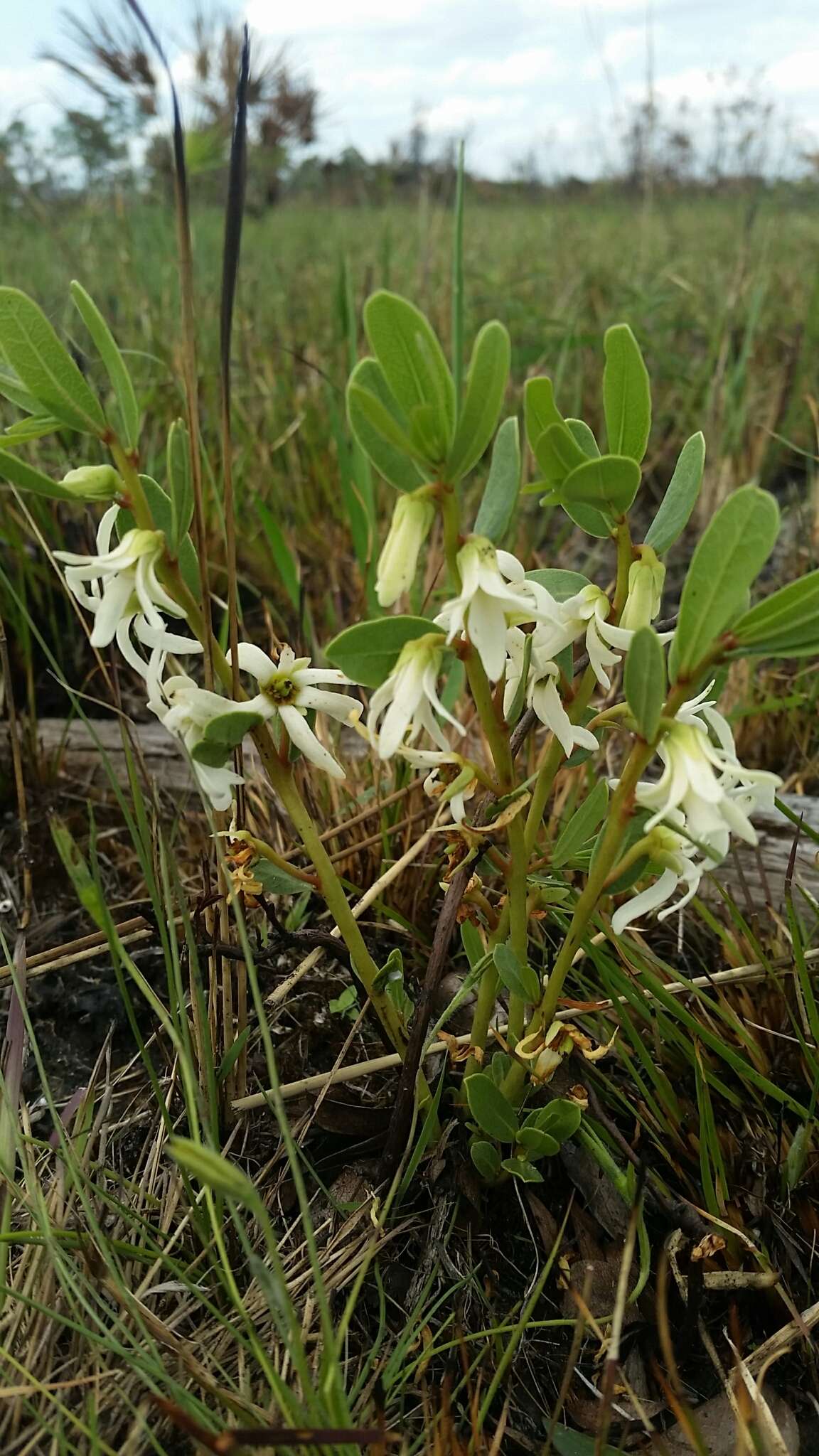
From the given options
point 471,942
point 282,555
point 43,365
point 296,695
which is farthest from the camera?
point 282,555

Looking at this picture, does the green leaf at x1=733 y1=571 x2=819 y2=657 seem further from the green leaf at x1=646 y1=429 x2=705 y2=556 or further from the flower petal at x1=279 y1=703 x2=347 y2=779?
the flower petal at x1=279 y1=703 x2=347 y2=779

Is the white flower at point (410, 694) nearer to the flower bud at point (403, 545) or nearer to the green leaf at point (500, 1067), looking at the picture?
Answer: the flower bud at point (403, 545)

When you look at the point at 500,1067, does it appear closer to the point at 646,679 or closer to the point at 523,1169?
the point at 523,1169

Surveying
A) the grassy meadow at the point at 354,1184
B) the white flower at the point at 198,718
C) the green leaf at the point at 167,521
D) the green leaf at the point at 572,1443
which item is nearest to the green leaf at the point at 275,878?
the grassy meadow at the point at 354,1184

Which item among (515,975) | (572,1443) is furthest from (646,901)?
(572,1443)

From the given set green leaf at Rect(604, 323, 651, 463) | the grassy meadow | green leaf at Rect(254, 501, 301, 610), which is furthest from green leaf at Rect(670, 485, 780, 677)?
green leaf at Rect(254, 501, 301, 610)
